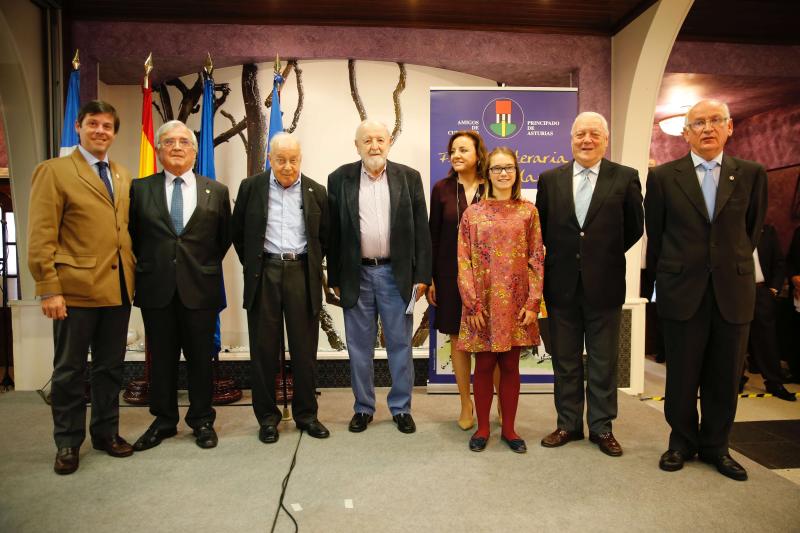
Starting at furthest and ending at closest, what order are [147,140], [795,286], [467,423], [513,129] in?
1. [795,286]
2. [513,129]
3. [147,140]
4. [467,423]

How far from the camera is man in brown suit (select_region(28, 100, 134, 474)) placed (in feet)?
7.90

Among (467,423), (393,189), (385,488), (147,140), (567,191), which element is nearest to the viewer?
(385,488)

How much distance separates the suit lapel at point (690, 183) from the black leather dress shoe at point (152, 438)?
2.90m

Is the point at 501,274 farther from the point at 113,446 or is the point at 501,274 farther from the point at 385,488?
the point at 113,446

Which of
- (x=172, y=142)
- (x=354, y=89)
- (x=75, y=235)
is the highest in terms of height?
(x=354, y=89)

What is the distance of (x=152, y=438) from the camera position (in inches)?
109

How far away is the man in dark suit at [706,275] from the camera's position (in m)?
2.37

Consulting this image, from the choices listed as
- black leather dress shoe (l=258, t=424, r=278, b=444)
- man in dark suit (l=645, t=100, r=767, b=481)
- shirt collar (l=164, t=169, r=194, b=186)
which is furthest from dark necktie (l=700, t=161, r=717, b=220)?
shirt collar (l=164, t=169, r=194, b=186)

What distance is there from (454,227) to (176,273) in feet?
5.06

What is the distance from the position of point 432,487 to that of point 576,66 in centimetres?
368

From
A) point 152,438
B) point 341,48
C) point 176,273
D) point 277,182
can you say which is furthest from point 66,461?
point 341,48

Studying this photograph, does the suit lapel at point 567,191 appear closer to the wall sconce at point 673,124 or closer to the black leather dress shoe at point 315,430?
the black leather dress shoe at point 315,430

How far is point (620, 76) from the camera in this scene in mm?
4359

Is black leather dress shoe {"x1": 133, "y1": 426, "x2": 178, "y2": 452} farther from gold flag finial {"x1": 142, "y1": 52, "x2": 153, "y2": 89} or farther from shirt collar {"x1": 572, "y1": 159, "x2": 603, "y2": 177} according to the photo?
shirt collar {"x1": 572, "y1": 159, "x2": 603, "y2": 177}
